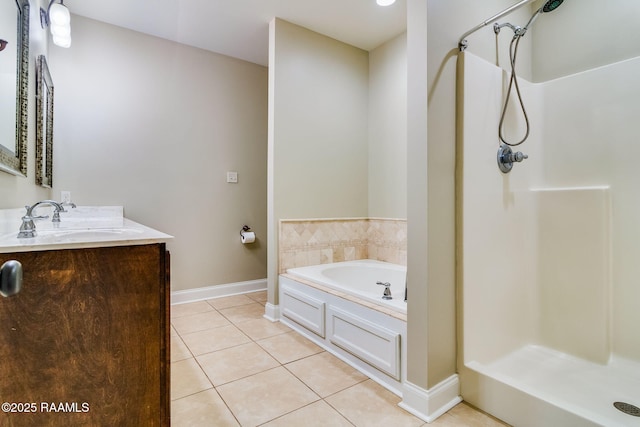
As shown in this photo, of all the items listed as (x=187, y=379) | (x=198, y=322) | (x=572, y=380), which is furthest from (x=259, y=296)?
(x=572, y=380)

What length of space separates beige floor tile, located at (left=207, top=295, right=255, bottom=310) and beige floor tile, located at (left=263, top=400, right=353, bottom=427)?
169 centimetres

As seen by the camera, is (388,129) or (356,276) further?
(388,129)

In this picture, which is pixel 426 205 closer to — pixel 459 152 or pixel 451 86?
pixel 459 152

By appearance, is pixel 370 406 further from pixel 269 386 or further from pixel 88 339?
pixel 88 339

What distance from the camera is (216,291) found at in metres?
3.22

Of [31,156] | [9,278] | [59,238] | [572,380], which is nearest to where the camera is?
[9,278]

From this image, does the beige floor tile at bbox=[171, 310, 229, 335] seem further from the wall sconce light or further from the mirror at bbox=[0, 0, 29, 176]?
the wall sconce light

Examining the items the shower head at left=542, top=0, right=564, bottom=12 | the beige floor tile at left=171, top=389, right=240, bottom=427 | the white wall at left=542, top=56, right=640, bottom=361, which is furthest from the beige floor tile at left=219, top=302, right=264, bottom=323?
the shower head at left=542, top=0, right=564, bottom=12

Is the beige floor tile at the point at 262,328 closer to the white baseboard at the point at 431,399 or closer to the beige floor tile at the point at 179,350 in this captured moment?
the beige floor tile at the point at 179,350

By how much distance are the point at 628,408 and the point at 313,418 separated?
133 centimetres

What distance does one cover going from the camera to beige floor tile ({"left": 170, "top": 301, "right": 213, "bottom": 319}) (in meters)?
2.74

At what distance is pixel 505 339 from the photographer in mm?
1714

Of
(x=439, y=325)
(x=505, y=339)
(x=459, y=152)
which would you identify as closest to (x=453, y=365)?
(x=439, y=325)

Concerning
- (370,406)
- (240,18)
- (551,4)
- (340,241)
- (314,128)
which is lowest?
(370,406)
